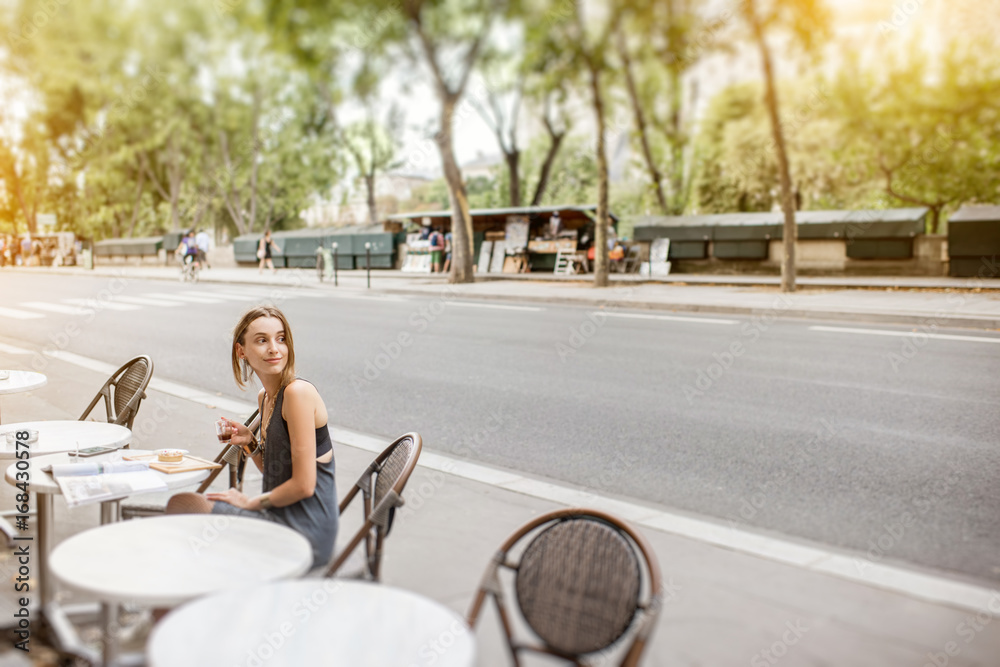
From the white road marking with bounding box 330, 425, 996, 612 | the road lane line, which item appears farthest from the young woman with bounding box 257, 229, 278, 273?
the white road marking with bounding box 330, 425, 996, 612

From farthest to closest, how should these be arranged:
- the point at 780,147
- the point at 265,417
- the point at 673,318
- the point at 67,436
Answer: the point at 780,147, the point at 673,318, the point at 67,436, the point at 265,417

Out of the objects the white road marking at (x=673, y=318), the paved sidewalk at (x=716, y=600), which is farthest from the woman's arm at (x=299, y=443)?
the white road marking at (x=673, y=318)

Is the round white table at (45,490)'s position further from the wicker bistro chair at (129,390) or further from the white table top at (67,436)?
the wicker bistro chair at (129,390)

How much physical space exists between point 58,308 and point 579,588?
20000 mm

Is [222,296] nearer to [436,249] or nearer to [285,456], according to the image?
[436,249]

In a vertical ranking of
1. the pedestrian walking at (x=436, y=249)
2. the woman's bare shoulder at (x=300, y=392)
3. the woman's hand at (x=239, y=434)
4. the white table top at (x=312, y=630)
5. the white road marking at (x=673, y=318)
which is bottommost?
the white road marking at (x=673, y=318)

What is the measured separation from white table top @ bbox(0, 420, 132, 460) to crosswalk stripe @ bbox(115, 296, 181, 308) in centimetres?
1651

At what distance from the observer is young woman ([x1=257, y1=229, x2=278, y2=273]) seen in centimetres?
3869

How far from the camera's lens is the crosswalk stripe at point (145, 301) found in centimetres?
2094

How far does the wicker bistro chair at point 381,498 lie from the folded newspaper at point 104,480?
2.68ft

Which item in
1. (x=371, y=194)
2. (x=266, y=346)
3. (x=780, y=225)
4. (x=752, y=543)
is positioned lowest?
(x=752, y=543)

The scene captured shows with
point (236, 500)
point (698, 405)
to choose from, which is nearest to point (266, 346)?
point (236, 500)

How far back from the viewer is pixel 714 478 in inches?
238

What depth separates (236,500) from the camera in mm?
3572
